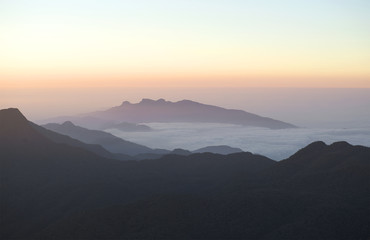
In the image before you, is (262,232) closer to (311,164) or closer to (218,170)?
(311,164)

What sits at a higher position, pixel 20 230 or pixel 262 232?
pixel 262 232

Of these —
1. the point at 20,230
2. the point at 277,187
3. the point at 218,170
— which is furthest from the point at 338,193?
the point at 20,230

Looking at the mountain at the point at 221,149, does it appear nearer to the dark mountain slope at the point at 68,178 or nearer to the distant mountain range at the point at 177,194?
the distant mountain range at the point at 177,194

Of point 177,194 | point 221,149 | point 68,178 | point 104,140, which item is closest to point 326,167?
point 177,194

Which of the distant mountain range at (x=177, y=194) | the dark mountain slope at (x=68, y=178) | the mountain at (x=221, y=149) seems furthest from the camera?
the mountain at (x=221, y=149)

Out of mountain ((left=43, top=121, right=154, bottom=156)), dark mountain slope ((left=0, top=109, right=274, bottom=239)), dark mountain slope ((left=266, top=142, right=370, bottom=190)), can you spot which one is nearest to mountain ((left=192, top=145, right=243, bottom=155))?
mountain ((left=43, top=121, right=154, bottom=156))

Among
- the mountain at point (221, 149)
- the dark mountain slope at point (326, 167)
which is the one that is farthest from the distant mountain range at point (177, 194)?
the mountain at point (221, 149)
